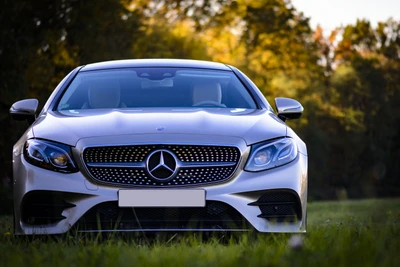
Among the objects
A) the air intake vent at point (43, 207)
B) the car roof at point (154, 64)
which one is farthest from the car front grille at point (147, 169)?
the car roof at point (154, 64)

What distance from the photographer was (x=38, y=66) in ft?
70.0

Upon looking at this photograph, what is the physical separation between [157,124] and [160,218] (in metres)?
0.67

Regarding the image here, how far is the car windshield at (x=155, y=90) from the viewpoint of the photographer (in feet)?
22.6

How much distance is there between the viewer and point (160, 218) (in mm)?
5531

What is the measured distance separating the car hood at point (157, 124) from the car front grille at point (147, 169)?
0.43 ft

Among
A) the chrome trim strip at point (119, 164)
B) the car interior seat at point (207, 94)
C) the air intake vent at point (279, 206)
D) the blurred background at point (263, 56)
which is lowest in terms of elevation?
the blurred background at point (263, 56)

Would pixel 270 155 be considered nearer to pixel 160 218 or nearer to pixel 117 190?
pixel 160 218

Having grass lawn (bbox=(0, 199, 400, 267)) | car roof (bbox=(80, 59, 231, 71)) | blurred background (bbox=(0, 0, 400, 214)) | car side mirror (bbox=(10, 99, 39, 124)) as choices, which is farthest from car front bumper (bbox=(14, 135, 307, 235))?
blurred background (bbox=(0, 0, 400, 214))

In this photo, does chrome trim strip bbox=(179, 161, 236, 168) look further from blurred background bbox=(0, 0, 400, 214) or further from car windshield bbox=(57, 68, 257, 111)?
blurred background bbox=(0, 0, 400, 214)

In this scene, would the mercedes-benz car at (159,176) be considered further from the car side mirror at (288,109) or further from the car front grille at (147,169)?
the car side mirror at (288,109)

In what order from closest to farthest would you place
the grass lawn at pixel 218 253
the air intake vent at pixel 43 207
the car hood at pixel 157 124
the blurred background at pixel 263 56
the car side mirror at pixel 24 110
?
the grass lawn at pixel 218 253, the air intake vent at pixel 43 207, the car hood at pixel 157 124, the car side mirror at pixel 24 110, the blurred background at pixel 263 56

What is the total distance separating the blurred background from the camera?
20.8 m

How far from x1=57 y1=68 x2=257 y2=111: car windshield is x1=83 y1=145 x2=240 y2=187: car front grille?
1177 mm

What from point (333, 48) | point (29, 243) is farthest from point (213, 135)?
point (333, 48)
